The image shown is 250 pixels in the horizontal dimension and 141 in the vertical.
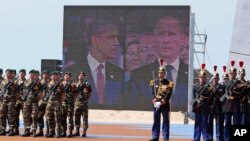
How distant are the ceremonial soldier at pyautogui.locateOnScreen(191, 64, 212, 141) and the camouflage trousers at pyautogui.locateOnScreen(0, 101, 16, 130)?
509 cm

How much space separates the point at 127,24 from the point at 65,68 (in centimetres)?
488

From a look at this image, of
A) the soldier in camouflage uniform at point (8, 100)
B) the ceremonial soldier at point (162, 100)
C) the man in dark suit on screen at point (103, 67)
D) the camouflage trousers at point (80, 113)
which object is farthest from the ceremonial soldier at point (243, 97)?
the man in dark suit on screen at point (103, 67)

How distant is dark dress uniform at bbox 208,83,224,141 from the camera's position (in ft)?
47.1

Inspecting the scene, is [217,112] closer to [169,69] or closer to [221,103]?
[221,103]

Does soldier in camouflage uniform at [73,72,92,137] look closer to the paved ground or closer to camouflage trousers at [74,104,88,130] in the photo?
camouflage trousers at [74,104,88,130]

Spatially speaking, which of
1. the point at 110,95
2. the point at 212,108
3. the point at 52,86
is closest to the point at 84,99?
the point at 52,86

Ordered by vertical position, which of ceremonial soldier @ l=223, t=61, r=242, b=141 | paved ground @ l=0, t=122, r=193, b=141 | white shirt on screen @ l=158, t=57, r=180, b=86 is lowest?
paved ground @ l=0, t=122, r=193, b=141

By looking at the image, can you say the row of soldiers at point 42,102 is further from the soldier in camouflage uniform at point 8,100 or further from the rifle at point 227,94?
the rifle at point 227,94

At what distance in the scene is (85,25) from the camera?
41.1 meters

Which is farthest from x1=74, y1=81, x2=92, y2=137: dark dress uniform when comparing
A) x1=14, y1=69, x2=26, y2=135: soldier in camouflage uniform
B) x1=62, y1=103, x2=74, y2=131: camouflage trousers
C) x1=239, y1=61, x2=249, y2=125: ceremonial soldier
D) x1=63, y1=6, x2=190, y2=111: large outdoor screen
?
x1=63, y1=6, x2=190, y2=111: large outdoor screen

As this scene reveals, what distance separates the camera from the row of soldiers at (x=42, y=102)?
16516 millimetres

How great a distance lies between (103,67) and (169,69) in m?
4.20

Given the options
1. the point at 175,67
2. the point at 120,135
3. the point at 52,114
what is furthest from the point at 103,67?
the point at 52,114

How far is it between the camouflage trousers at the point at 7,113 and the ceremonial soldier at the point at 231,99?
574 centimetres
